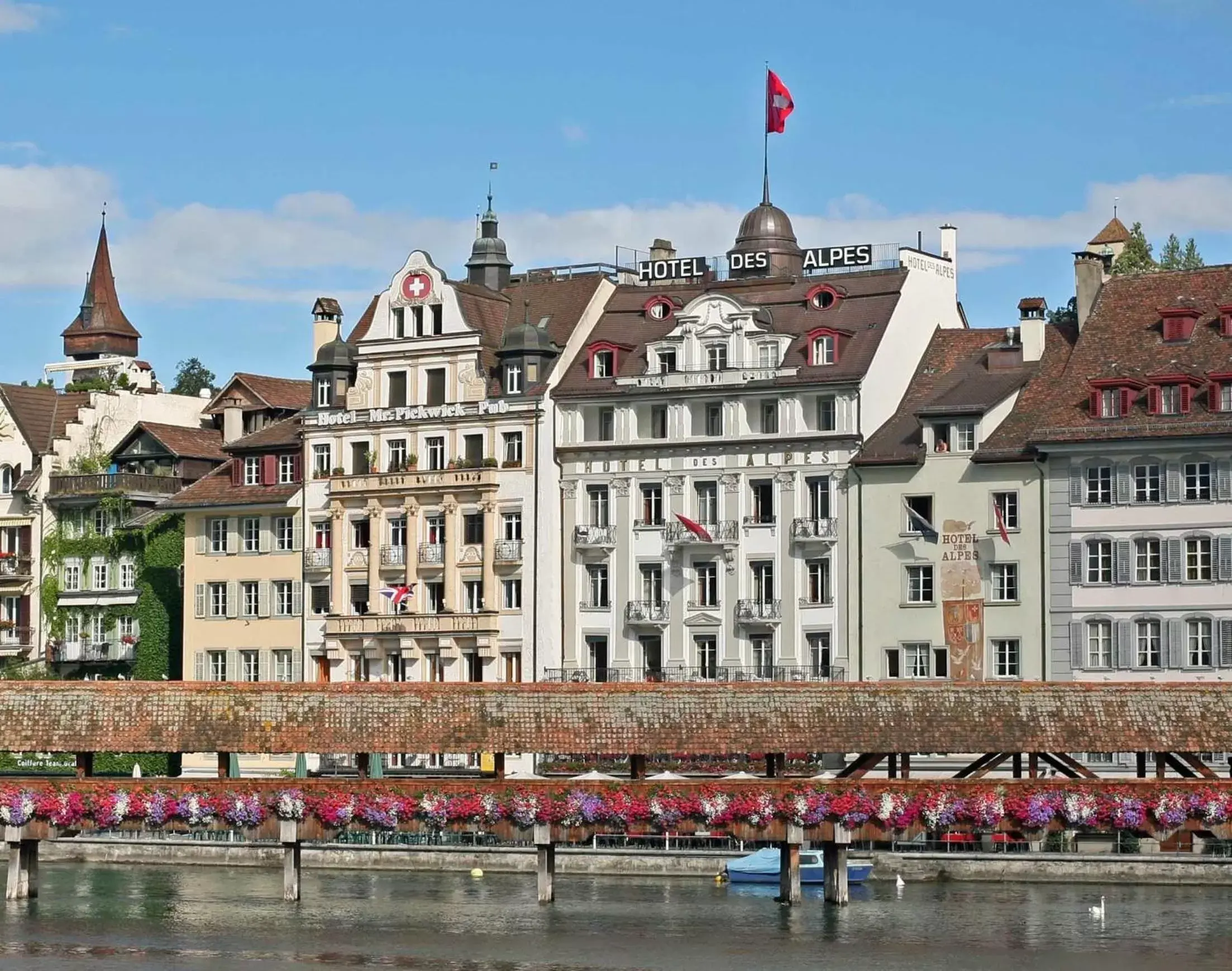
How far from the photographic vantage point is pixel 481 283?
113750mm

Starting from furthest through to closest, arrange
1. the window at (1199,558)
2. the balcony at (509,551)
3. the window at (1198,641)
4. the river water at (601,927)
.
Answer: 1. the balcony at (509,551)
2. the window at (1199,558)
3. the window at (1198,641)
4. the river water at (601,927)

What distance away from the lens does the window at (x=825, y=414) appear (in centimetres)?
10056

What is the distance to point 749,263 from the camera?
107188 mm

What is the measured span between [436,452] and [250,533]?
9.16m

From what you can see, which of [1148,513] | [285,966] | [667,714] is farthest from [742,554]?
[285,966]

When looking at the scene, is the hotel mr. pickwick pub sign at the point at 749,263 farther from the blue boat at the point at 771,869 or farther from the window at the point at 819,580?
the blue boat at the point at 771,869

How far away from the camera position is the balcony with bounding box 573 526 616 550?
103938 mm

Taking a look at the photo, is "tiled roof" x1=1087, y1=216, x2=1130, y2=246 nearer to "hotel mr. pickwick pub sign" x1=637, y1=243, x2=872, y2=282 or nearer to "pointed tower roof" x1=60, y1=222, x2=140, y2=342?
"hotel mr. pickwick pub sign" x1=637, y1=243, x2=872, y2=282

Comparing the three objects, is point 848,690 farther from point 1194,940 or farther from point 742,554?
point 742,554

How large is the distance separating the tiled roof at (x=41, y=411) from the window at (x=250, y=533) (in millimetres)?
11002

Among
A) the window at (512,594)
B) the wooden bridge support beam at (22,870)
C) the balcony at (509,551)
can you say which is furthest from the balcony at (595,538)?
the wooden bridge support beam at (22,870)

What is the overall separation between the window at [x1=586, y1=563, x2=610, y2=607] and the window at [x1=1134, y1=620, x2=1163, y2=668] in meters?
19.8

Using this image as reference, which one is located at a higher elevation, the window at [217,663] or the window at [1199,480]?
the window at [1199,480]

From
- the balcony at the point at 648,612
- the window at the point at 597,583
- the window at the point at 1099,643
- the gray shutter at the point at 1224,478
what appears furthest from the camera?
the window at the point at 597,583
